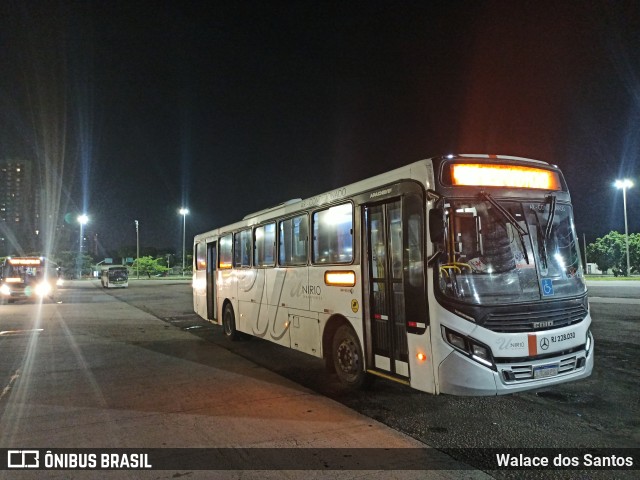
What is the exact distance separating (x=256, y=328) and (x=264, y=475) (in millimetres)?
6190

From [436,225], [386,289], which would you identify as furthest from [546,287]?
[386,289]

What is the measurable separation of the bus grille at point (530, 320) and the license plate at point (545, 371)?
43 centimetres

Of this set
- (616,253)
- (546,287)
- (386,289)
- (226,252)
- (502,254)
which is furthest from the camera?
(616,253)

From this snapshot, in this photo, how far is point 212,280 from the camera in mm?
13633

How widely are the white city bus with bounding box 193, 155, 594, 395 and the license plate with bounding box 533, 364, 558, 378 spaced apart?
12 millimetres

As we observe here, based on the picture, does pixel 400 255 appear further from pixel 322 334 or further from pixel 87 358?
pixel 87 358

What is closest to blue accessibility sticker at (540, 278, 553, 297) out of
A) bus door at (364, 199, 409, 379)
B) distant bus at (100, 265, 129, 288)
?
bus door at (364, 199, 409, 379)

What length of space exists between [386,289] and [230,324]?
687cm

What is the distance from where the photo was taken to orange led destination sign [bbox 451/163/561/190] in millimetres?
5570

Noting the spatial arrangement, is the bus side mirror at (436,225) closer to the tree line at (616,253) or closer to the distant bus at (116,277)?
the distant bus at (116,277)

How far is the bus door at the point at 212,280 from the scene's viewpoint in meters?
13.3

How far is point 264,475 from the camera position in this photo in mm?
4199

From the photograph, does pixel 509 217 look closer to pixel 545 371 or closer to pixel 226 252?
pixel 545 371

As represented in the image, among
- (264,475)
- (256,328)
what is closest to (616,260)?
(256,328)
